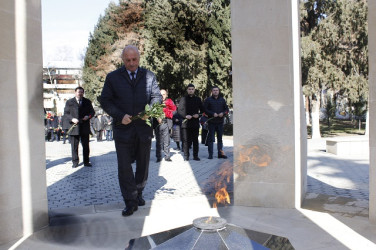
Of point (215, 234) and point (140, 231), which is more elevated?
point (215, 234)

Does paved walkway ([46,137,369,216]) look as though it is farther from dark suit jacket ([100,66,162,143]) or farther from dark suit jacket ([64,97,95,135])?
dark suit jacket ([100,66,162,143])

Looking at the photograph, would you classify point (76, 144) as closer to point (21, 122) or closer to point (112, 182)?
point (112, 182)

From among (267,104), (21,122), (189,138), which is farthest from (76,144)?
(267,104)

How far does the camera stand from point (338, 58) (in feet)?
67.8

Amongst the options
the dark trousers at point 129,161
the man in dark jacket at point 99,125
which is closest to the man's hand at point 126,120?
the dark trousers at point 129,161

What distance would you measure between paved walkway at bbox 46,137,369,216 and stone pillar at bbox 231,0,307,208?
0.69 meters

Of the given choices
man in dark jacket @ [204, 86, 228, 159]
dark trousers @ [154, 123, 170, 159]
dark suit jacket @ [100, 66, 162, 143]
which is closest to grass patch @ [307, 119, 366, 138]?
man in dark jacket @ [204, 86, 228, 159]

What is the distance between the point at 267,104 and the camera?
5.13 metres

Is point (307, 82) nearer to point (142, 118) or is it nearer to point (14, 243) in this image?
point (142, 118)

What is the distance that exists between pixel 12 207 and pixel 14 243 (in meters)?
0.38

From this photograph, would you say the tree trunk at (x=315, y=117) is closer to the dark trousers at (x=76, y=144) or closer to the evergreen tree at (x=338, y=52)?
the evergreen tree at (x=338, y=52)

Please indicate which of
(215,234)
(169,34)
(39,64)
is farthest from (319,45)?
(215,234)

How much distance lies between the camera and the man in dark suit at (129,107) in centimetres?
501

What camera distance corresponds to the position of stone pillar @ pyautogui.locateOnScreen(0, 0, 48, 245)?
13.3 feet
